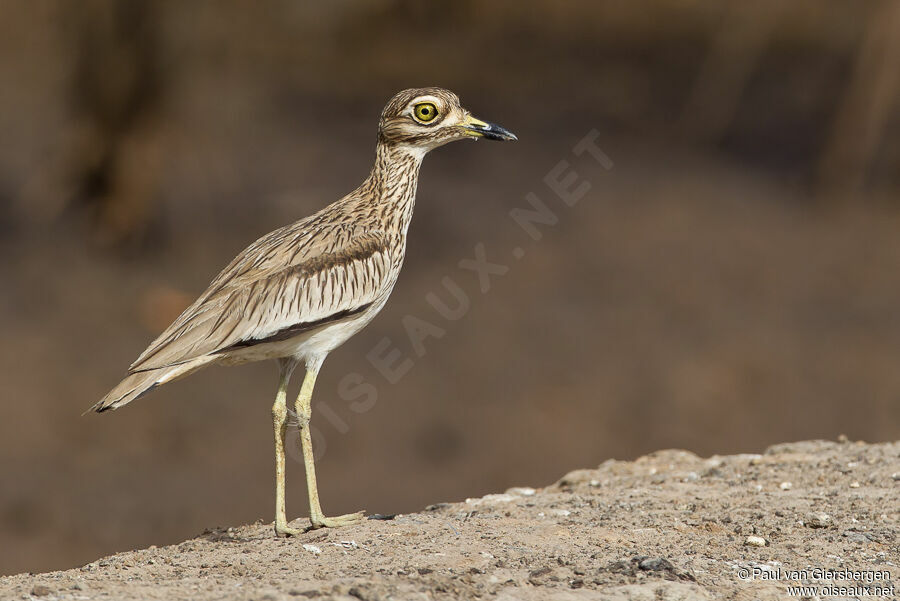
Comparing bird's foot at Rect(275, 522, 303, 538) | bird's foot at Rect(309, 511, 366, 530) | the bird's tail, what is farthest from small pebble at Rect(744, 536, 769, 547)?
the bird's tail

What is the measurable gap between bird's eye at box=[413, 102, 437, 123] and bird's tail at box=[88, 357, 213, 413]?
1901 millimetres

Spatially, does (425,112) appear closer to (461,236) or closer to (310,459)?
(310,459)

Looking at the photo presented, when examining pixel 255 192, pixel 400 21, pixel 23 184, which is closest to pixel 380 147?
pixel 255 192

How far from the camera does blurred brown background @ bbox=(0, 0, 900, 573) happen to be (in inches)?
505

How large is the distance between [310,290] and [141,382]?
0.97m

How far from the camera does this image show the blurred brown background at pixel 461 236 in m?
12.8

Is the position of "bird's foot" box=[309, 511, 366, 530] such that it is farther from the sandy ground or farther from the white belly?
the white belly

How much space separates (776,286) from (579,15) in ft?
20.5

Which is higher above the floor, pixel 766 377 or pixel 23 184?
pixel 23 184

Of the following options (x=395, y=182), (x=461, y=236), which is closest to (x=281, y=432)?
(x=395, y=182)

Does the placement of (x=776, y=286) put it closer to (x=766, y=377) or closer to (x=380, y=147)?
(x=766, y=377)

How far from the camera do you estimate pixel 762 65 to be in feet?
64.5

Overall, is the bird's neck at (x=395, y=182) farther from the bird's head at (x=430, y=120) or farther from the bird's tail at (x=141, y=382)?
the bird's tail at (x=141, y=382)

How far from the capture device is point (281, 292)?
5.74 metres
